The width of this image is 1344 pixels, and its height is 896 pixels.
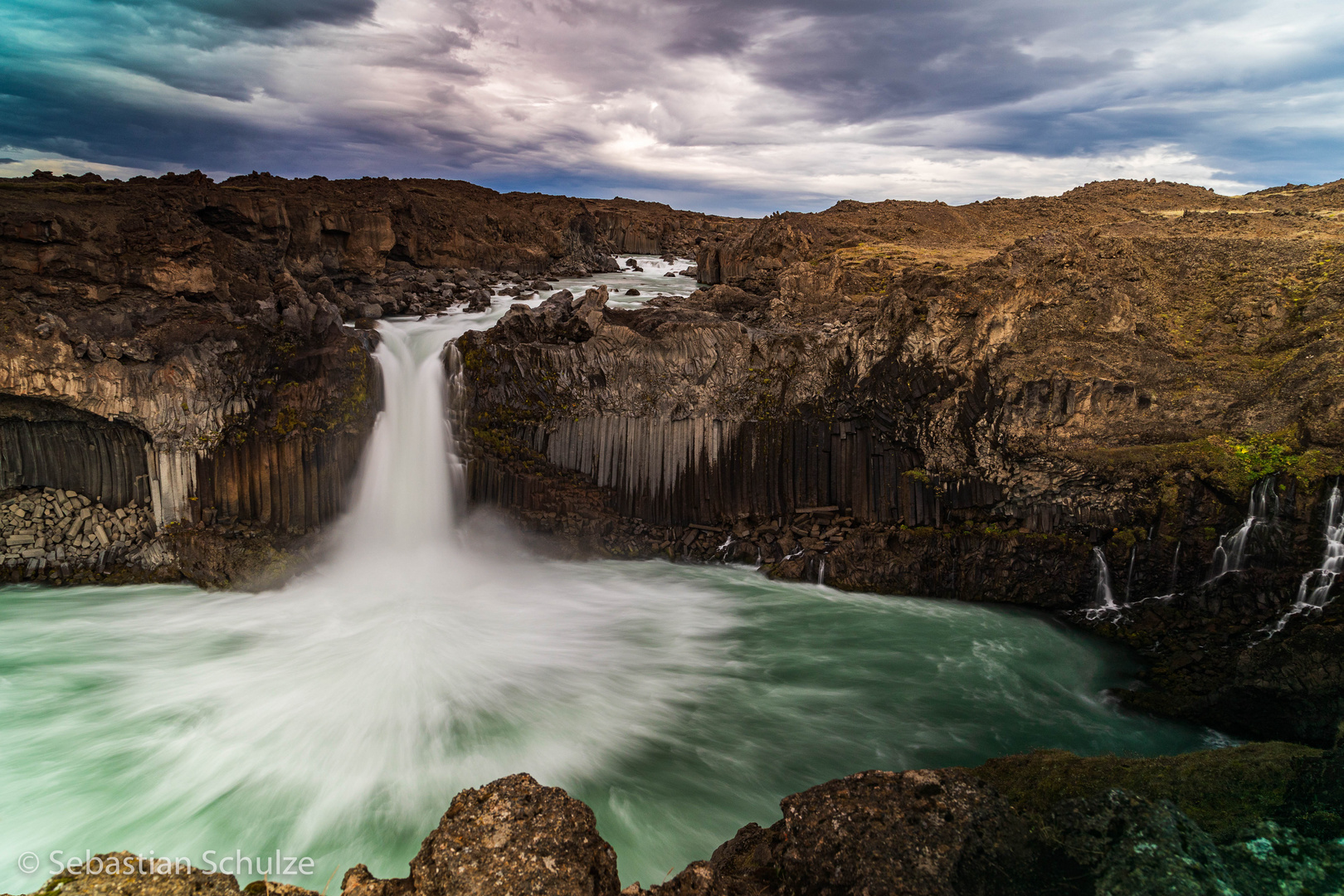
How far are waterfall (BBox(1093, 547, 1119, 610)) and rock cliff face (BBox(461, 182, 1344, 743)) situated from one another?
1.9 inches

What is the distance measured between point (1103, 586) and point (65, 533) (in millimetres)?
19209

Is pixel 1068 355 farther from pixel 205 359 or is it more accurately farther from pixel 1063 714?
pixel 205 359

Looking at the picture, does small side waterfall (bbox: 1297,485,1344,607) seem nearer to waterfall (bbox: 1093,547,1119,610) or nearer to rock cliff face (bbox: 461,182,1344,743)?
rock cliff face (bbox: 461,182,1344,743)

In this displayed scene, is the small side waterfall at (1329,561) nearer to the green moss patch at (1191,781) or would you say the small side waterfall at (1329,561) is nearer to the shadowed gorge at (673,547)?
the shadowed gorge at (673,547)

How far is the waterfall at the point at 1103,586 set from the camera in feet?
37.5

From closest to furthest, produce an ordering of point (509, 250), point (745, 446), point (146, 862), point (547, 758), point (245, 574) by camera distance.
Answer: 1. point (146, 862)
2. point (547, 758)
3. point (245, 574)
4. point (745, 446)
5. point (509, 250)

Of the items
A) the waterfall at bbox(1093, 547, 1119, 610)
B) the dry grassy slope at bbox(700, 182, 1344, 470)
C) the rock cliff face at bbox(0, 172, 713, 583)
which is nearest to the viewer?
the dry grassy slope at bbox(700, 182, 1344, 470)

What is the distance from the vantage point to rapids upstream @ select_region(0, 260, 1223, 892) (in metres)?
7.14

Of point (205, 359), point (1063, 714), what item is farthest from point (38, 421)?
point (1063, 714)

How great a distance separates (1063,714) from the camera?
30.7ft

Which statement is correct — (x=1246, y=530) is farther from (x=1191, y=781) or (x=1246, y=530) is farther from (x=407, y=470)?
(x=407, y=470)

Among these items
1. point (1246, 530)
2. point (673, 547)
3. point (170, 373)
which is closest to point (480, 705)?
point (673, 547)

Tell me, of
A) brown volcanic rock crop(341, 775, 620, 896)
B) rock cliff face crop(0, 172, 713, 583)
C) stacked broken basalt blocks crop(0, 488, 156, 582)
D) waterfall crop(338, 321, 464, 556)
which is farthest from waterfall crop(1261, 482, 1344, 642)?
stacked broken basalt blocks crop(0, 488, 156, 582)

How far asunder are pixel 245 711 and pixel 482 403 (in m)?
7.59
